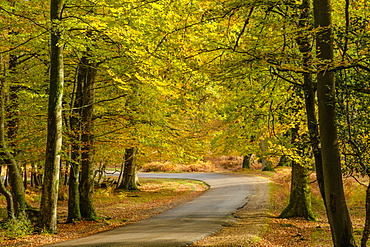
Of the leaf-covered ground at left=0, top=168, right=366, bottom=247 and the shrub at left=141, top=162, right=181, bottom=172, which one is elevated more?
the shrub at left=141, top=162, right=181, bottom=172

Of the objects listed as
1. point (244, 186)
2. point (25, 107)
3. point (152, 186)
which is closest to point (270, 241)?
point (25, 107)

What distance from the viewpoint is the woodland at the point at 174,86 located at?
7.14 metres

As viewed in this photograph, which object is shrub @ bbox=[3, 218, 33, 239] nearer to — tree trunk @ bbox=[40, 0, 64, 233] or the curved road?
tree trunk @ bbox=[40, 0, 64, 233]

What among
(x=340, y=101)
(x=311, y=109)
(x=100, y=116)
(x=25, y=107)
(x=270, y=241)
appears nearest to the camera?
(x=340, y=101)

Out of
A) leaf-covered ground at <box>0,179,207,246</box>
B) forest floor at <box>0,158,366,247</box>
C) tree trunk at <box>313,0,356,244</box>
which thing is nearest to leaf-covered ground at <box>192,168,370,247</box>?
forest floor at <box>0,158,366,247</box>

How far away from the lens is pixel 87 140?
14414 mm

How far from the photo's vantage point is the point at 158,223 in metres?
14.0

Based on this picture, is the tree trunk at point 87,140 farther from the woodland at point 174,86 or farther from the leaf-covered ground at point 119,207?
the leaf-covered ground at point 119,207

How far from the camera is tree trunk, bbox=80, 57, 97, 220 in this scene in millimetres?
14398

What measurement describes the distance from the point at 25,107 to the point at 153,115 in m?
4.98

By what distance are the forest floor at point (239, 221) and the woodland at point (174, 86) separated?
941 mm

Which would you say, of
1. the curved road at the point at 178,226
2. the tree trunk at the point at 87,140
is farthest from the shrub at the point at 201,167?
the tree trunk at the point at 87,140

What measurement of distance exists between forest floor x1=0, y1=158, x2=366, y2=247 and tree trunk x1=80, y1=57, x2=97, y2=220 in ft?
2.62

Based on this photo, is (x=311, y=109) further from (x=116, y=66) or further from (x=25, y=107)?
(x=25, y=107)
